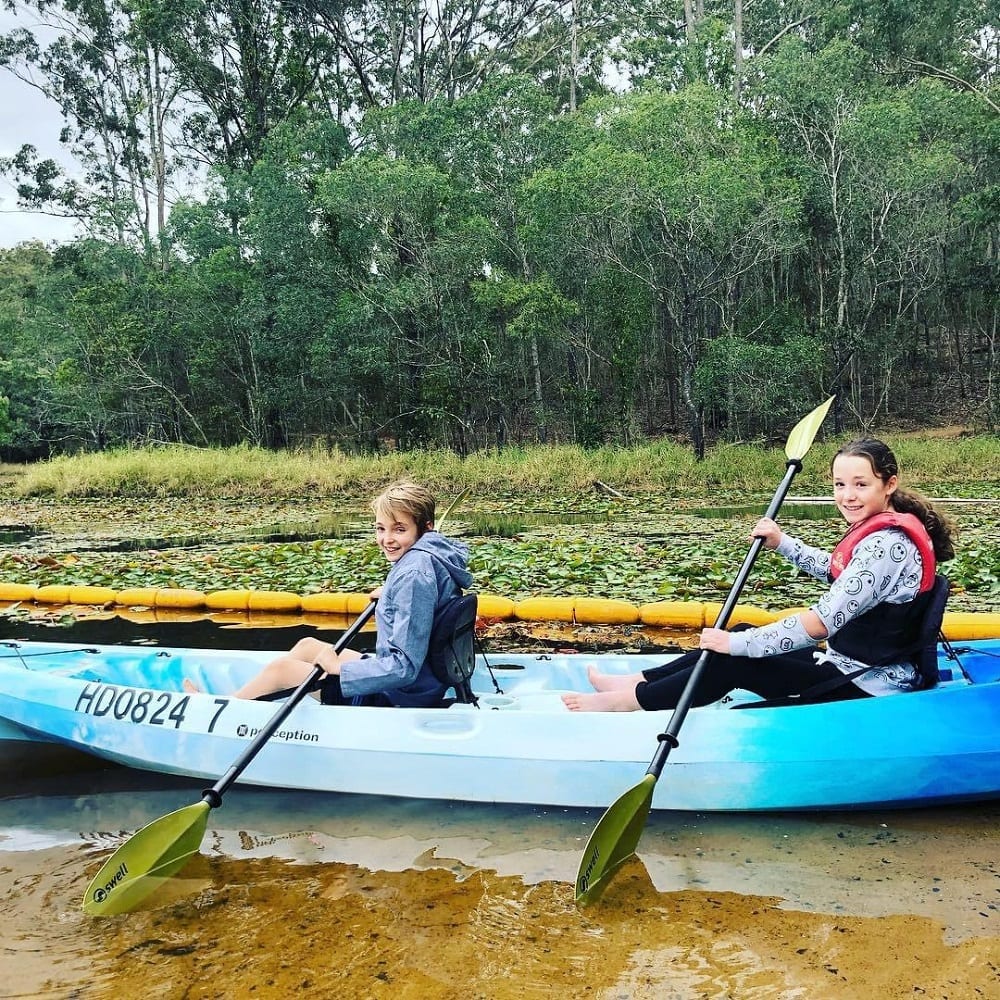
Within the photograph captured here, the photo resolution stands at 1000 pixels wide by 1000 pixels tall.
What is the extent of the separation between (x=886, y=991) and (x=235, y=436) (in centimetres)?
2408

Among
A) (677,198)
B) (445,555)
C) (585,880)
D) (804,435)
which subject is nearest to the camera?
(585,880)

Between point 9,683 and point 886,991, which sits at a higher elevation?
point 9,683

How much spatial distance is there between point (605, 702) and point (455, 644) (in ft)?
1.87

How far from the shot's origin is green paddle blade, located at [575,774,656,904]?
2.46 metres

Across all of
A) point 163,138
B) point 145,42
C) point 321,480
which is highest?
point 145,42

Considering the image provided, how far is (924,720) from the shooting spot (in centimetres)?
287

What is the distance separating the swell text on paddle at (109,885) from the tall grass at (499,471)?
12.7m

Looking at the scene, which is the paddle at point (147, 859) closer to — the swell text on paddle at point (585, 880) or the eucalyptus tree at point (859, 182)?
the swell text on paddle at point (585, 880)

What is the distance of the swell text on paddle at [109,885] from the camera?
97.3 inches

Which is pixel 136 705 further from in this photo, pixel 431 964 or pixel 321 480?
pixel 321 480

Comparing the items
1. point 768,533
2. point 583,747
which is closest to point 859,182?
point 768,533

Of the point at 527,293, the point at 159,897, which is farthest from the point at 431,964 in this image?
the point at 527,293

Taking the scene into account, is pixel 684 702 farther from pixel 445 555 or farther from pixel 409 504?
pixel 409 504

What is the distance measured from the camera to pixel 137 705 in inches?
136
